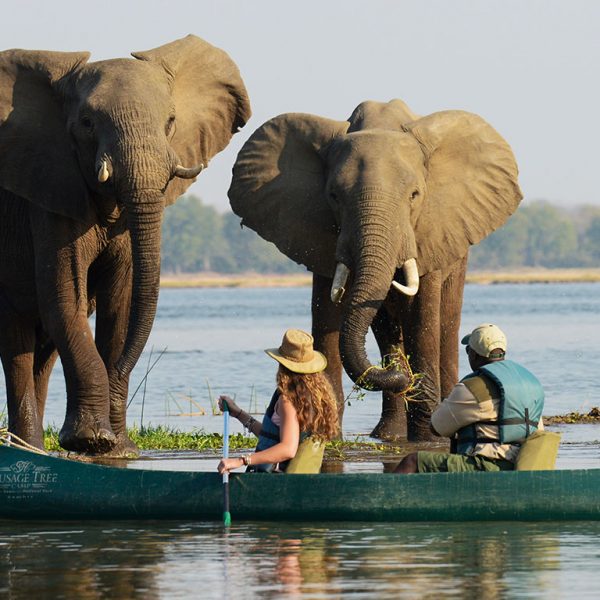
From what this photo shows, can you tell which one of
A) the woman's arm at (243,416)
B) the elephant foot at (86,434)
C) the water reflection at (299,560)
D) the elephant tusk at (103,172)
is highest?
the elephant tusk at (103,172)

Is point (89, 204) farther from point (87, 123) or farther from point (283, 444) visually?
point (283, 444)

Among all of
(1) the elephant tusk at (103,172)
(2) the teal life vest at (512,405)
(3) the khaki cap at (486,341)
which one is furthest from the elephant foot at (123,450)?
(3) the khaki cap at (486,341)

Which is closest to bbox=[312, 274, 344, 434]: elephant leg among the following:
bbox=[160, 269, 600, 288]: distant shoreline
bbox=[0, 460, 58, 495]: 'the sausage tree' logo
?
bbox=[0, 460, 58, 495]: 'the sausage tree' logo

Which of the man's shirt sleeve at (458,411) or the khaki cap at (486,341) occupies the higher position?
the khaki cap at (486,341)

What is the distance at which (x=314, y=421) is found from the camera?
12.4m

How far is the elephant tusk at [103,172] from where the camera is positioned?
15406 mm

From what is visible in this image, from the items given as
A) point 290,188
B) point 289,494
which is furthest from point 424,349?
point 289,494

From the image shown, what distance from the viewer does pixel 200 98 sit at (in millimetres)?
17672

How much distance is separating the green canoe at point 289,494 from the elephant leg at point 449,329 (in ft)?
21.0

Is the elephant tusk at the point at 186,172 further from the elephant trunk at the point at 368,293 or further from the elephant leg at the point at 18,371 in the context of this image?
the elephant leg at the point at 18,371

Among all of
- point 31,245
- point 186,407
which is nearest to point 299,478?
point 31,245

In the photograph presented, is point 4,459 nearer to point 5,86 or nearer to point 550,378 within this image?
point 5,86

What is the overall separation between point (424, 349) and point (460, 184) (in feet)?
5.93

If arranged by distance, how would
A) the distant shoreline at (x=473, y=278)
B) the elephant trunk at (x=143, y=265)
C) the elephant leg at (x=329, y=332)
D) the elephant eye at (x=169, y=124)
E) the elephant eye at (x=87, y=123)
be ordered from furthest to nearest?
the distant shoreline at (x=473, y=278)
the elephant leg at (x=329, y=332)
the elephant eye at (x=169, y=124)
the elephant eye at (x=87, y=123)
the elephant trunk at (x=143, y=265)
